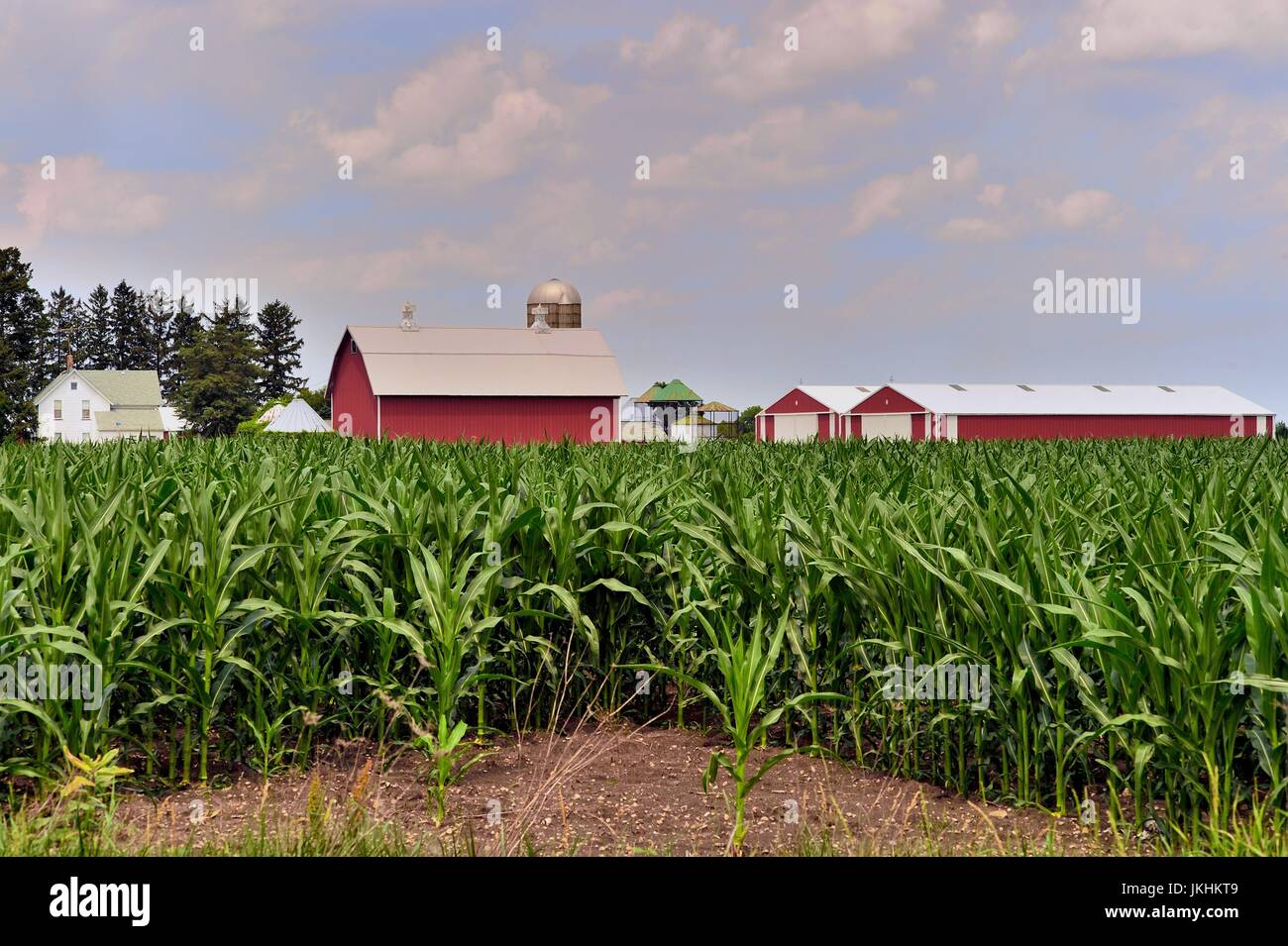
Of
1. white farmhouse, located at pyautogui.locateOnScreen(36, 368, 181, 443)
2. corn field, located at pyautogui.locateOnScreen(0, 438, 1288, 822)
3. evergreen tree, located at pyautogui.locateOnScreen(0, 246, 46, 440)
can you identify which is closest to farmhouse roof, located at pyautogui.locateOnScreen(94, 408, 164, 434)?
white farmhouse, located at pyautogui.locateOnScreen(36, 368, 181, 443)

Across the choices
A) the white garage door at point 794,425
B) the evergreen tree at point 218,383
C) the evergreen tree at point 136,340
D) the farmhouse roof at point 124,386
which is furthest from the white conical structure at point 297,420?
the evergreen tree at point 136,340

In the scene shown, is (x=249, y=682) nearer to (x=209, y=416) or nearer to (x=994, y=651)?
(x=994, y=651)

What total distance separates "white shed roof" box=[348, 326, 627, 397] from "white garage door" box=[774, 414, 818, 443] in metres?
24.0

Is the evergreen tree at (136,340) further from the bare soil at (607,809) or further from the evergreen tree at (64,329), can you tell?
the bare soil at (607,809)

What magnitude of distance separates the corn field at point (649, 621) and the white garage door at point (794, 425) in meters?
54.7

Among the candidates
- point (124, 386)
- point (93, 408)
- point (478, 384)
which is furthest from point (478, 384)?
point (124, 386)

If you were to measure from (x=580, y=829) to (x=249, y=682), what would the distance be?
166 cm

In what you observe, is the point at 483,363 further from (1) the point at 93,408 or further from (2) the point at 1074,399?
(1) the point at 93,408

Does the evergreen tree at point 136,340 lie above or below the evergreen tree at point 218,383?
above

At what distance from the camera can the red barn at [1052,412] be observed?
164 ft

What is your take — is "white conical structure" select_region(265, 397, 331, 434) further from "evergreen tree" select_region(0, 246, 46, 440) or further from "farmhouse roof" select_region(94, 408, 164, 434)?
"farmhouse roof" select_region(94, 408, 164, 434)

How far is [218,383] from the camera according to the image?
2847 inches

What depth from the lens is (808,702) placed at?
5.07 m
